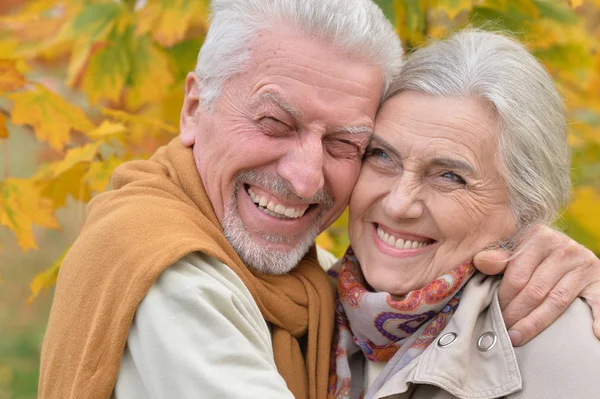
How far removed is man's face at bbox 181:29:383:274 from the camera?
100 inches

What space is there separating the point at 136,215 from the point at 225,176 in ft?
1.38

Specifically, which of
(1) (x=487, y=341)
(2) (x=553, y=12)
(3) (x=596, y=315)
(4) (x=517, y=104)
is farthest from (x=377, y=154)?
(2) (x=553, y=12)

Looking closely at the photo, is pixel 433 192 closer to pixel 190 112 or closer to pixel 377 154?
pixel 377 154

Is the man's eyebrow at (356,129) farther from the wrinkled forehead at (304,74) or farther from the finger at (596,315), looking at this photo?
the finger at (596,315)

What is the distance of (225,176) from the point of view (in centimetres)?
258

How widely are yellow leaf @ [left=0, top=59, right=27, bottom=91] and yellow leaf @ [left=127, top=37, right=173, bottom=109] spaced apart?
49 centimetres

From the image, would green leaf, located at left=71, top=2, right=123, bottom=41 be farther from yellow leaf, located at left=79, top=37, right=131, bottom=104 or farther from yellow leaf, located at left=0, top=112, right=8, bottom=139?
yellow leaf, located at left=0, top=112, right=8, bottom=139

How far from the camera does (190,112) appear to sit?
9.25 ft

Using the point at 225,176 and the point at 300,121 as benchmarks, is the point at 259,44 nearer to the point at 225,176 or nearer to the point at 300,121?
the point at 300,121

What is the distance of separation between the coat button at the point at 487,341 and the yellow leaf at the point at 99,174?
153 cm

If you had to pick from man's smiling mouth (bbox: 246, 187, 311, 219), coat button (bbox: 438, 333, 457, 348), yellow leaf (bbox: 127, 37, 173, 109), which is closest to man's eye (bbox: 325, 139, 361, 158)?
man's smiling mouth (bbox: 246, 187, 311, 219)

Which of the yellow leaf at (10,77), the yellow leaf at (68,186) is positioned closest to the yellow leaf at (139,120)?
the yellow leaf at (68,186)

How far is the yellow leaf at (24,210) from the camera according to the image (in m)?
2.89

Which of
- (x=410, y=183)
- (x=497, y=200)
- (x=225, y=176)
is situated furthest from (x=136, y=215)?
(x=497, y=200)
